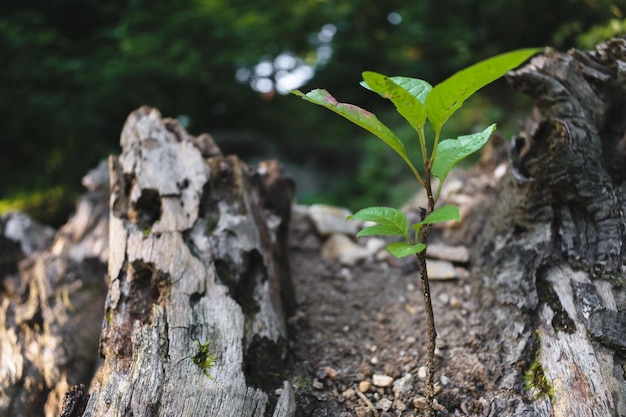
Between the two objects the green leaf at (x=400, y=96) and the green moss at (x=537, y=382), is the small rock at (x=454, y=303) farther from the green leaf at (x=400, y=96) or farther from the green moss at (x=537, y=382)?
the green leaf at (x=400, y=96)

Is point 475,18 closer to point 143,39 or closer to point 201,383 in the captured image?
point 143,39

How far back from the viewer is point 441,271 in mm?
2438

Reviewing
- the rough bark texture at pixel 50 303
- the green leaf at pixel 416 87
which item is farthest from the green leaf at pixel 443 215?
the rough bark texture at pixel 50 303

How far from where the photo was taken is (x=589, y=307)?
168 centimetres

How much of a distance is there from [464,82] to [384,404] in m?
1.21

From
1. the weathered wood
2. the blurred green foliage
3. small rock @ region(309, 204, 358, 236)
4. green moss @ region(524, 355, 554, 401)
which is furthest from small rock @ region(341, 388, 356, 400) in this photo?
the blurred green foliage

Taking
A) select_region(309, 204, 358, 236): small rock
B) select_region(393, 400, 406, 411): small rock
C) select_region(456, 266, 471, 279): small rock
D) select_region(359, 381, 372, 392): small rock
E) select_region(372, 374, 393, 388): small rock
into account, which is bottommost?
select_region(393, 400, 406, 411): small rock

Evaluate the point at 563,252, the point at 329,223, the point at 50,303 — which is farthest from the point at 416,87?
the point at 50,303

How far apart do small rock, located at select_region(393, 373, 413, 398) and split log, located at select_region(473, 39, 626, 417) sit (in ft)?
1.05

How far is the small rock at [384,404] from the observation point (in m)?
1.69

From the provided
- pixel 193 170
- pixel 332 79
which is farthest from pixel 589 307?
pixel 332 79

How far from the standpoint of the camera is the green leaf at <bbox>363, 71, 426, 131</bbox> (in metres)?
1.23

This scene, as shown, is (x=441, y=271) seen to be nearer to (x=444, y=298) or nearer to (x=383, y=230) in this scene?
(x=444, y=298)

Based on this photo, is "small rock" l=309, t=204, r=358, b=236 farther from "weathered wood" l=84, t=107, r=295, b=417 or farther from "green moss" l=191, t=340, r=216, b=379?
"green moss" l=191, t=340, r=216, b=379
